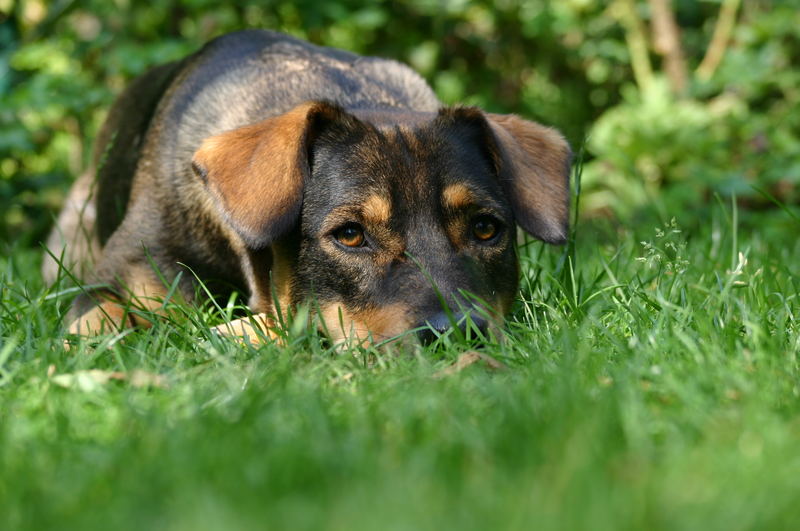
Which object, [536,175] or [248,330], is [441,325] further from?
[536,175]

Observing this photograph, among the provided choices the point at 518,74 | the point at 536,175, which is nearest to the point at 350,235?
the point at 536,175

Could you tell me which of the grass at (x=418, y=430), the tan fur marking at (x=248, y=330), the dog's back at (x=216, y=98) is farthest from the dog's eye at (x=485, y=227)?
the dog's back at (x=216, y=98)

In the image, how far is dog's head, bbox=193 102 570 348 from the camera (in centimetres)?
366

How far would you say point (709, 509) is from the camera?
182 cm

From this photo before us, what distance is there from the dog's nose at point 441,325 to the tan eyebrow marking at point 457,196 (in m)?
0.61

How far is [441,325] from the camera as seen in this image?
332 centimetres

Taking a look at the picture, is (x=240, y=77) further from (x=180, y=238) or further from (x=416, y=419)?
(x=416, y=419)

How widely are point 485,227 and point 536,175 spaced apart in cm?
38

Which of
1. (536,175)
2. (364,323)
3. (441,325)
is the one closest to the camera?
(441,325)

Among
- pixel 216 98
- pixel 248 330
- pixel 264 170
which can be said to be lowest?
pixel 248 330

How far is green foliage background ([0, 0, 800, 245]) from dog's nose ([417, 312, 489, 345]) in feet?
11.7

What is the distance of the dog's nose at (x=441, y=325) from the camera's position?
3295 mm

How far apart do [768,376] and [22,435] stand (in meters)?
1.99

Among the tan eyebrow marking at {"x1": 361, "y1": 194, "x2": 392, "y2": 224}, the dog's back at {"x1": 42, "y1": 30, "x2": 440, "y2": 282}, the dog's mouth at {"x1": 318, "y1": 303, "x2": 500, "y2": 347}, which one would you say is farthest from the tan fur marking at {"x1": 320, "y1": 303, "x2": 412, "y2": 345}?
the dog's back at {"x1": 42, "y1": 30, "x2": 440, "y2": 282}
